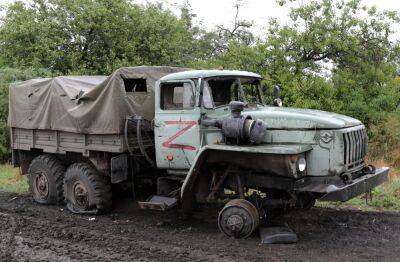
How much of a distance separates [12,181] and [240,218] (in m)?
7.55

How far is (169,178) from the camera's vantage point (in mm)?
7621

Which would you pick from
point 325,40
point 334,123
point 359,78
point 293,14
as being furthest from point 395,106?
point 334,123

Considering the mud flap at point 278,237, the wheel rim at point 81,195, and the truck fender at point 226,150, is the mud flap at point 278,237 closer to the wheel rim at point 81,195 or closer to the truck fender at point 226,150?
the truck fender at point 226,150

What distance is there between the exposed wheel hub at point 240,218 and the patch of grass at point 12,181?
5669 millimetres

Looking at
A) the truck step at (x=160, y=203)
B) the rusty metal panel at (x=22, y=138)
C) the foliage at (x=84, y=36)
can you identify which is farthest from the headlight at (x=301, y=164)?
the foliage at (x=84, y=36)

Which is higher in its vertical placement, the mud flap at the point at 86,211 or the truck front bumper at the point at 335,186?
the truck front bumper at the point at 335,186

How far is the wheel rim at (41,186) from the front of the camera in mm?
9203

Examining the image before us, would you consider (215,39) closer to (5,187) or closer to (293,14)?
(293,14)

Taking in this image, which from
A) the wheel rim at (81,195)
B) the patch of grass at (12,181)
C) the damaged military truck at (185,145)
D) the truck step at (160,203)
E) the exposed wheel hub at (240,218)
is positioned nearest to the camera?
the damaged military truck at (185,145)

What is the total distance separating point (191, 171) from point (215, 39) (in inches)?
731

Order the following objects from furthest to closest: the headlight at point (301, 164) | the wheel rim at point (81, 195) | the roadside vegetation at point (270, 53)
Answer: the roadside vegetation at point (270, 53) → the wheel rim at point (81, 195) → the headlight at point (301, 164)

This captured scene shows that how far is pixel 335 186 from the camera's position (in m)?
6.05

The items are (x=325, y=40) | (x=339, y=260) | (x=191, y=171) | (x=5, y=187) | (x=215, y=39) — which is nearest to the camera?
(x=339, y=260)

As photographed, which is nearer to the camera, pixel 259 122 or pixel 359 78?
pixel 259 122
